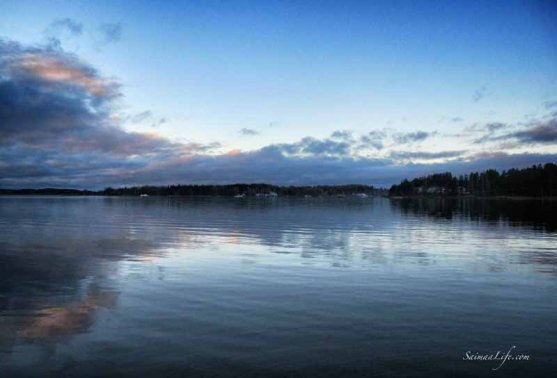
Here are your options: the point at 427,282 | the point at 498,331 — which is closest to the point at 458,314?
the point at 498,331

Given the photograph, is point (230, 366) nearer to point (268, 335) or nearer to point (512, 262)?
point (268, 335)

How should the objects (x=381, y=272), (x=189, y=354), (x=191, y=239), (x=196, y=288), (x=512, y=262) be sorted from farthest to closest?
(x=191, y=239), (x=512, y=262), (x=381, y=272), (x=196, y=288), (x=189, y=354)

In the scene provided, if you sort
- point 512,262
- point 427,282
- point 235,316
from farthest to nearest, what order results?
point 512,262, point 427,282, point 235,316

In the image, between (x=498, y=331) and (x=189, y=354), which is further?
(x=498, y=331)

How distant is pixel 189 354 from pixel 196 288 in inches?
334

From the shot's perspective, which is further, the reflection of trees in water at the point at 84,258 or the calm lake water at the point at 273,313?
the reflection of trees in water at the point at 84,258

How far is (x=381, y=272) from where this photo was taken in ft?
81.5

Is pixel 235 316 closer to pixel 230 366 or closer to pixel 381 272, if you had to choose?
pixel 230 366

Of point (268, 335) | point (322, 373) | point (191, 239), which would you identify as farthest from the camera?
point (191, 239)

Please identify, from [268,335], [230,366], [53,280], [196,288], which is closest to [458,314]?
[268,335]

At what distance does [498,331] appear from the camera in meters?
14.4

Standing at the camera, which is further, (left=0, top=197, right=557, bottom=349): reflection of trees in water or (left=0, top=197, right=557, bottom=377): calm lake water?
(left=0, top=197, right=557, bottom=349): reflection of trees in water

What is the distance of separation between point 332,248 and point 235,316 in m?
20.5

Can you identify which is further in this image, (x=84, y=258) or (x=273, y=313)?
(x=84, y=258)
